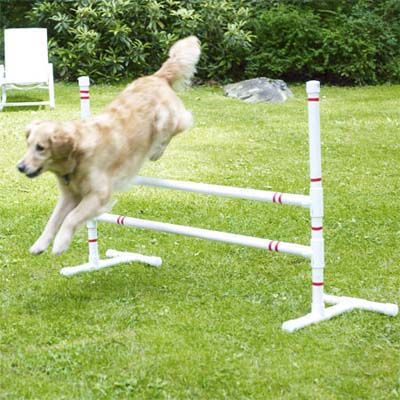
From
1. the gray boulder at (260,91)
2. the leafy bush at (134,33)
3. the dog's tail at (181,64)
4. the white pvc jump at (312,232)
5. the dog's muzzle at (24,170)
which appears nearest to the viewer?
the dog's muzzle at (24,170)

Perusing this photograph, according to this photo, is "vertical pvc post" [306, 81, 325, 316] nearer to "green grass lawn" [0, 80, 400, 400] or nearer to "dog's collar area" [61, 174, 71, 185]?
"green grass lawn" [0, 80, 400, 400]

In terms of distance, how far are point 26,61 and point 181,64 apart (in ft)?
24.7

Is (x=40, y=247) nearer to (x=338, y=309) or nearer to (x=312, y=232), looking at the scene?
(x=312, y=232)

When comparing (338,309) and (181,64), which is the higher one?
(181,64)

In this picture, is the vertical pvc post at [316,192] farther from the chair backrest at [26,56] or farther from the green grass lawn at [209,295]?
the chair backrest at [26,56]

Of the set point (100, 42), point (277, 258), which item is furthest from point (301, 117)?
point (277, 258)

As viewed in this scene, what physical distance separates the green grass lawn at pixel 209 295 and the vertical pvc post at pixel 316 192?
7.5 inches

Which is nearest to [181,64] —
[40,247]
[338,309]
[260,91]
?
[40,247]

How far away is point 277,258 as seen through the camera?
6.03 meters

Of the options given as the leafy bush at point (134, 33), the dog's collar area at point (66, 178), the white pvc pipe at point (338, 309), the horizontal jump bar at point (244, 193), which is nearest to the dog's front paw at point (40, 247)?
the dog's collar area at point (66, 178)

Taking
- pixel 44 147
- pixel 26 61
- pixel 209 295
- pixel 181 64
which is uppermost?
pixel 181 64

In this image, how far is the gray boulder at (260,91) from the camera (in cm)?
1325

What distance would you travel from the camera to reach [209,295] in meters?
5.25

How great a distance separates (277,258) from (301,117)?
19.9 ft
